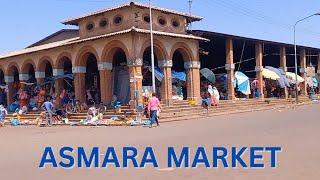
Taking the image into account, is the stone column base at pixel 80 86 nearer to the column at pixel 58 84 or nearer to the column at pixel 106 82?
the column at pixel 58 84

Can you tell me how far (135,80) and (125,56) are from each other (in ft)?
12.9

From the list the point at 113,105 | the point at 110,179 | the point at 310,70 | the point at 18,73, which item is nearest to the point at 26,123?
the point at 113,105

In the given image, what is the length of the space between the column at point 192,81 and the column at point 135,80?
423cm

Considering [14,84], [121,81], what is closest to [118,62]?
[121,81]

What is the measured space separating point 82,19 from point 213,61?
12.8 m

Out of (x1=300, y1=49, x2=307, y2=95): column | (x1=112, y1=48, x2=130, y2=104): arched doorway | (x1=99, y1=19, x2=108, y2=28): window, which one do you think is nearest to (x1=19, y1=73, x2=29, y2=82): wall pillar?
(x1=112, y1=48, x2=130, y2=104): arched doorway

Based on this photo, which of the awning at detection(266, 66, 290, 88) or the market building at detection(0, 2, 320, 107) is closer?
the market building at detection(0, 2, 320, 107)

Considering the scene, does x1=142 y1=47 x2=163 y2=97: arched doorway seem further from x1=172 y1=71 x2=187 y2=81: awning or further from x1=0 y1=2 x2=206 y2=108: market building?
x1=172 y1=71 x2=187 y2=81: awning

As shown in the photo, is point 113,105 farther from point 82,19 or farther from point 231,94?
point 231,94

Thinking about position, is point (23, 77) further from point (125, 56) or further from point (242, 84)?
point (242, 84)

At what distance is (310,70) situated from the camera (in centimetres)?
4359

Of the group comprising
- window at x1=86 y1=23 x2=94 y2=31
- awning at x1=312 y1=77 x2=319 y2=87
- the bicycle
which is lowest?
the bicycle

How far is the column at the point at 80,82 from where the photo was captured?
27655mm

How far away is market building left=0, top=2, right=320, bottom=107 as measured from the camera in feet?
81.7
